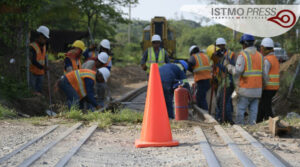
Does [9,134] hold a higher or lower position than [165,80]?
lower

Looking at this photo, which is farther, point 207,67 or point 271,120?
point 207,67

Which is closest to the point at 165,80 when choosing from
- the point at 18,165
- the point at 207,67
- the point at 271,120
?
the point at 207,67

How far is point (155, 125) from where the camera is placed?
5.31m

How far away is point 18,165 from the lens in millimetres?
3998

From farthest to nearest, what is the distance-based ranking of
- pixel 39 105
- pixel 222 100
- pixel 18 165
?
pixel 39 105 → pixel 222 100 → pixel 18 165

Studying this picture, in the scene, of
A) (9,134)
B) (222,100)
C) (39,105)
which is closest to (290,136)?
(222,100)

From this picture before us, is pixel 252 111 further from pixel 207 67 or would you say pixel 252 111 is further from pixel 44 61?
pixel 44 61

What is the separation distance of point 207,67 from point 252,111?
6.82ft

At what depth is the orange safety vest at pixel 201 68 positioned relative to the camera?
9.98 m

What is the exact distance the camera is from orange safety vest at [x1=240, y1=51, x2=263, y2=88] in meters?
7.98

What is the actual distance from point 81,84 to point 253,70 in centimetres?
347

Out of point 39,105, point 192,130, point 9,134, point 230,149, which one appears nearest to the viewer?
point 230,149

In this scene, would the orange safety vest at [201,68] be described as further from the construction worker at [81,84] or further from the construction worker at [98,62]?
the construction worker at [81,84]

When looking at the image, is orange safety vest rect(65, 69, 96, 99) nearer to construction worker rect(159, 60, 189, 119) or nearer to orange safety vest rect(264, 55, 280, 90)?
construction worker rect(159, 60, 189, 119)
